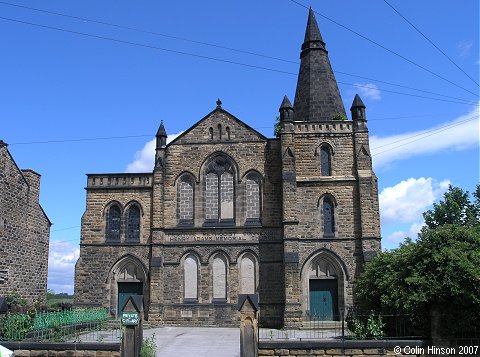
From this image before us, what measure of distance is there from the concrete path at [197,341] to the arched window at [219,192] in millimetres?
5854

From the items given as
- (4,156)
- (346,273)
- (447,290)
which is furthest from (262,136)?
(447,290)

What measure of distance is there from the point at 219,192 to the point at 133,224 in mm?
5044

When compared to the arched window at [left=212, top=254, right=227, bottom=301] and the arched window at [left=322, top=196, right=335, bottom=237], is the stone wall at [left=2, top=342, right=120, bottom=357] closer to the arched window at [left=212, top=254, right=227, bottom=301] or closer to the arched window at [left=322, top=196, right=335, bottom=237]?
the arched window at [left=212, top=254, right=227, bottom=301]

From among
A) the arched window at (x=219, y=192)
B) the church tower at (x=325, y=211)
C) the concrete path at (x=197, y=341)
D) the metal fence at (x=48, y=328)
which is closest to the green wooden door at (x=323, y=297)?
the church tower at (x=325, y=211)

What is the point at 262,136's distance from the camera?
28859 millimetres

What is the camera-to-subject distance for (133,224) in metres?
28.7

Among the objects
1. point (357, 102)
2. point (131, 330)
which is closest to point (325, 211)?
point (357, 102)

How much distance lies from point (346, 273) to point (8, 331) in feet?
52.7

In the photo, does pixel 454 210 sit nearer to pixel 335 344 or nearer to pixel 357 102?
pixel 357 102

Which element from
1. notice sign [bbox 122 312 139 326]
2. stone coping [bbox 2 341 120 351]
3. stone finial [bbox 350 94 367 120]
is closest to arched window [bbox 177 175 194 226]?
stone finial [bbox 350 94 367 120]

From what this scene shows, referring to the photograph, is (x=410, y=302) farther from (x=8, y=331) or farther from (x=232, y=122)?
(x=232, y=122)

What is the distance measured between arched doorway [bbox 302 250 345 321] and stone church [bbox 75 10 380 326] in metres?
0.05

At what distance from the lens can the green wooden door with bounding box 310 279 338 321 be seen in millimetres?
26375

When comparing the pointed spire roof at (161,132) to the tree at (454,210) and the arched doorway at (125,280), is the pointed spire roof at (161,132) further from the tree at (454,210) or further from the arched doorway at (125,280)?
the tree at (454,210)
